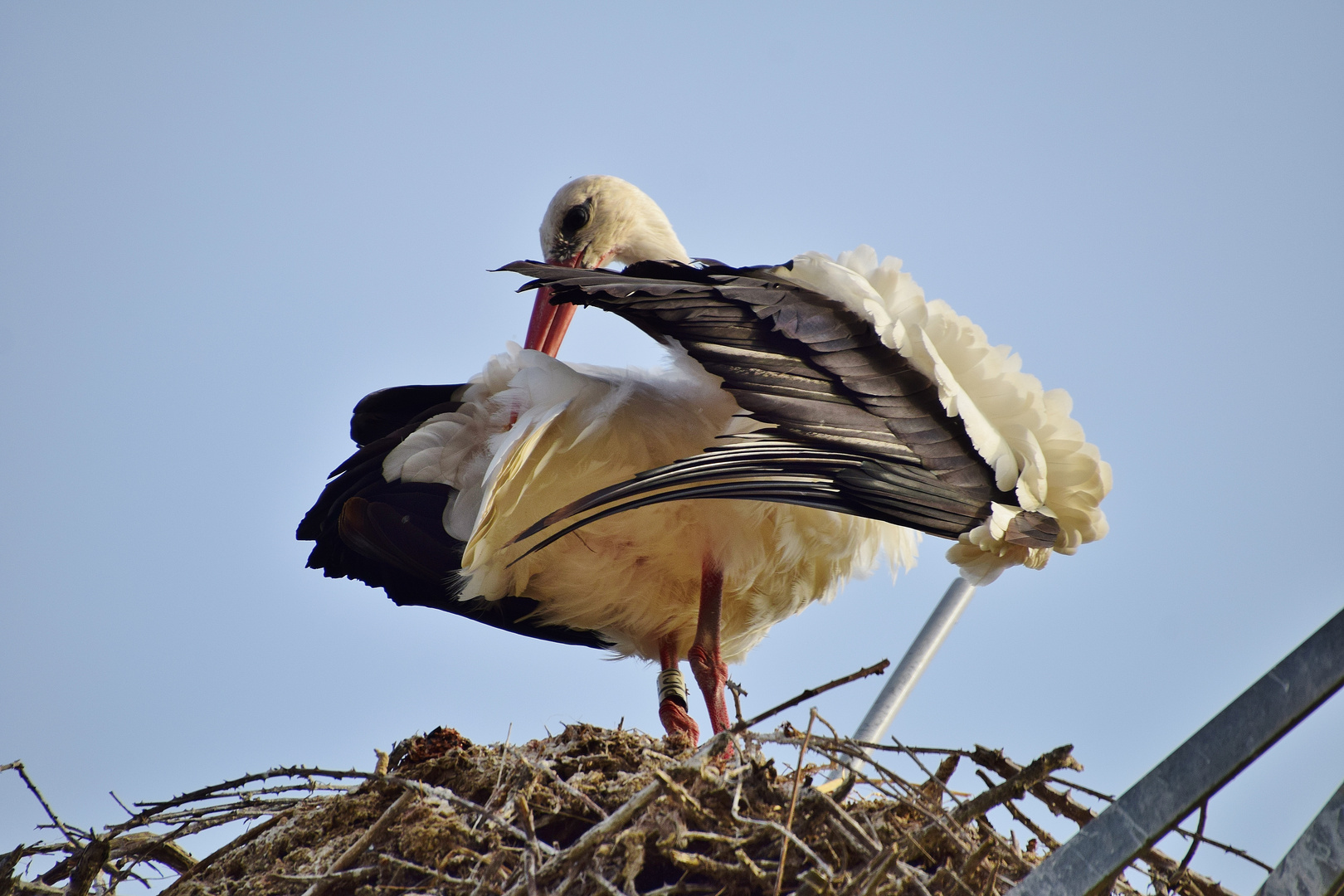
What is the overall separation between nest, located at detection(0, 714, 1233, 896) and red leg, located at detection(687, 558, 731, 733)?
0.65m

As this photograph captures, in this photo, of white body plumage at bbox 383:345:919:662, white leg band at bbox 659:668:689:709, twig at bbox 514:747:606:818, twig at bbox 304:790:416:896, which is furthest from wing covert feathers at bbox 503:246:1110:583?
white leg band at bbox 659:668:689:709

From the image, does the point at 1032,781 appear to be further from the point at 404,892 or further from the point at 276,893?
the point at 276,893

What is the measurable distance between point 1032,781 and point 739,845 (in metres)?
0.41

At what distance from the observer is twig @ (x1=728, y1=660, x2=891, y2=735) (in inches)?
63.9

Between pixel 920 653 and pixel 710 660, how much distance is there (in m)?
0.98

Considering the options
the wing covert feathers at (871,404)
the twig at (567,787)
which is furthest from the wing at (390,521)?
the twig at (567,787)

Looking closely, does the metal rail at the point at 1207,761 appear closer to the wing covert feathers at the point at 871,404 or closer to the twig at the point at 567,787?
the twig at the point at 567,787

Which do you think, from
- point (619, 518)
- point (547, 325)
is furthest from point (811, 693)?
point (547, 325)

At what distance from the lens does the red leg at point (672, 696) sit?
121 inches

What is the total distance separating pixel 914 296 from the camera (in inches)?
96.6

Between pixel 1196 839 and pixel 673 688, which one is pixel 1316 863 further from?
pixel 673 688

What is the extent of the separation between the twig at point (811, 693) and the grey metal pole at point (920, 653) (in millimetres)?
1908

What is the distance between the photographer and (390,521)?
286 centimetres

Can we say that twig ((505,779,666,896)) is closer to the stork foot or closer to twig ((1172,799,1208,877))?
twig ((1172,799,1208,877))
